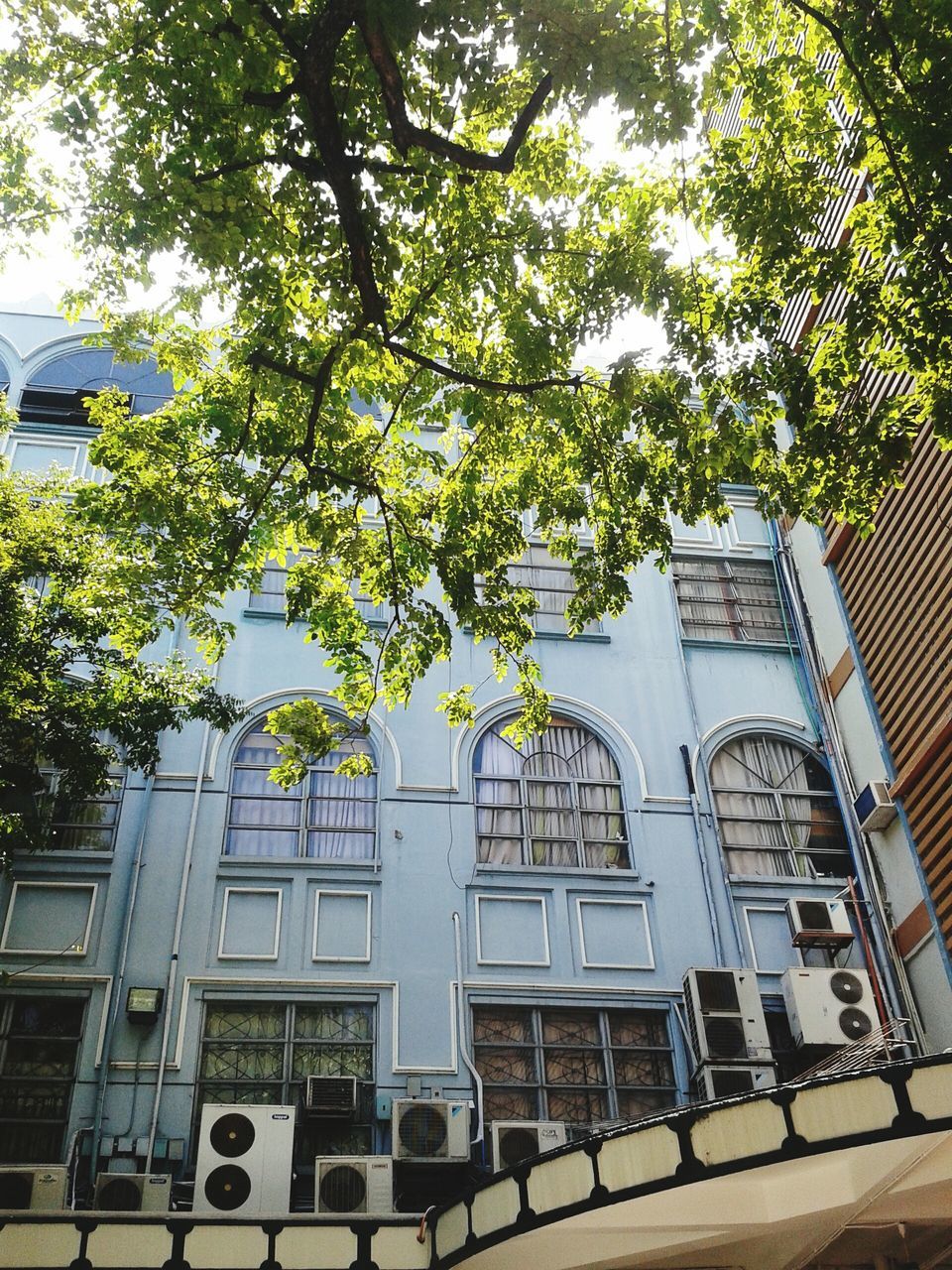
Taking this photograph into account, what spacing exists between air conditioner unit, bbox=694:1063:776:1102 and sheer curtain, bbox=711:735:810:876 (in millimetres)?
2351

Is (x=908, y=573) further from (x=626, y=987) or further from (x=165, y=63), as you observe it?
(x=165, y=63)

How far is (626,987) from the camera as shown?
11133mm

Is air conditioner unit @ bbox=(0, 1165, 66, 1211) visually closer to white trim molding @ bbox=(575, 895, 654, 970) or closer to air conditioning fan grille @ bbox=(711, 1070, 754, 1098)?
white trim molding @ bbox=(575, 895, 654, 970)

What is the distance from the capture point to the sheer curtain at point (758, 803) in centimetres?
1236

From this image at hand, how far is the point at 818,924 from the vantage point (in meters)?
11.3

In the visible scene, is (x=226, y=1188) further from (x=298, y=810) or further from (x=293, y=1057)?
(x=298, y=810)

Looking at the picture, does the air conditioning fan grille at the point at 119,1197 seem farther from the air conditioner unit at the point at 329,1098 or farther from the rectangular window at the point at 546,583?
the rectangular window at the point at 546,583

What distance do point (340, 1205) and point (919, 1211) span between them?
456 cm

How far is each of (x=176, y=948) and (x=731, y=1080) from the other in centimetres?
520

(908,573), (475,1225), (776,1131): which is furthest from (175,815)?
(908,573)

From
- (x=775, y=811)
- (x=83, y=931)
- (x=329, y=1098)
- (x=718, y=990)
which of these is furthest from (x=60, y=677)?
(x=775, y=811)

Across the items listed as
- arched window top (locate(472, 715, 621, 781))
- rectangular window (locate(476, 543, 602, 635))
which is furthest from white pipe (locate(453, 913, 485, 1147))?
rectangular window (locate(476, 543, 602, 635))

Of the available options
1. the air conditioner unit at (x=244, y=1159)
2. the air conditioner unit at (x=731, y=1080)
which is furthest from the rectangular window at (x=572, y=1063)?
the air conditioner unit at (x=244, y=1159)

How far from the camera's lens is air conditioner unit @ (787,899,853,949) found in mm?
11211
